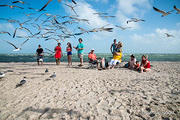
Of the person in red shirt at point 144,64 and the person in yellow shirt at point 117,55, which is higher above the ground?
the person in yellow shirt at point 117,55

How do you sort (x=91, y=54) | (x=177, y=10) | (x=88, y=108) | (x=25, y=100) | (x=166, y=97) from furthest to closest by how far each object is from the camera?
(x=91, y=54)
(x=25, y=100)
(x=166, y=97)
(x=88, y=108)
(x=177, y=10)

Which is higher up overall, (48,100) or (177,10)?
(177,10)

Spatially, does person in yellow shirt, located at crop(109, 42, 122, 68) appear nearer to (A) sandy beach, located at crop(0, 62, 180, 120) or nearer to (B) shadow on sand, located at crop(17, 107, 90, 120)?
(A) sandy beach, located at crop(0, 62, 180, 120)

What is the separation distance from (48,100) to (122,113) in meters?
2.31

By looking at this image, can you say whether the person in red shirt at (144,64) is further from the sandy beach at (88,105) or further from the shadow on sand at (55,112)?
the shadow on sand at (55,112)

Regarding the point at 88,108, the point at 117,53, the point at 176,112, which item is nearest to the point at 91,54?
the point at 117,53

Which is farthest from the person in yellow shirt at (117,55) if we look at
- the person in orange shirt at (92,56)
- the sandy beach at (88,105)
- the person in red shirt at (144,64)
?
the sandy beach at (88,105)

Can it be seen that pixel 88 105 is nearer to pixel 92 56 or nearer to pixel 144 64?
pixel 92 56

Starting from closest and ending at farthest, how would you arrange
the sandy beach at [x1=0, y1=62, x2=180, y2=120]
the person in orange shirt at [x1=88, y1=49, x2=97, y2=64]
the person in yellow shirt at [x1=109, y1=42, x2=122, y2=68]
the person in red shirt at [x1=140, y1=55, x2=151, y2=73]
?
the sandy beach at [x1=0, y1=62, x2=180, y2=120], the person in red shirt at [x1=140, y1=55, x2=151, y2=73], the person in yellow shirt at [x1=109, y1=42, x2=122, y2=68], the person in orange shirt at [x1=88, y1=49, x2=97, y2=64]

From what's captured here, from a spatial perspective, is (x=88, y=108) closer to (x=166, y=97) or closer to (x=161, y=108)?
(x=161, y=108)

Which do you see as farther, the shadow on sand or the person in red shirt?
the person in red shirt

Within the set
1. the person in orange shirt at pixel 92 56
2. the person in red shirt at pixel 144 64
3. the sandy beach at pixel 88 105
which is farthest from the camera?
the person in orange shirt at pixel 92 56

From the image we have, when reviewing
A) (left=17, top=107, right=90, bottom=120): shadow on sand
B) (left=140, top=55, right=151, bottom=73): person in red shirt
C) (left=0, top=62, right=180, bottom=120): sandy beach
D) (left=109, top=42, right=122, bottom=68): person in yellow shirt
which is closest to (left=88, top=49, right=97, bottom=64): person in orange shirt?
(left=109, top=42, right=122, bottom=68): person in yellow shirt

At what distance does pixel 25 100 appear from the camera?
11.7 feet
